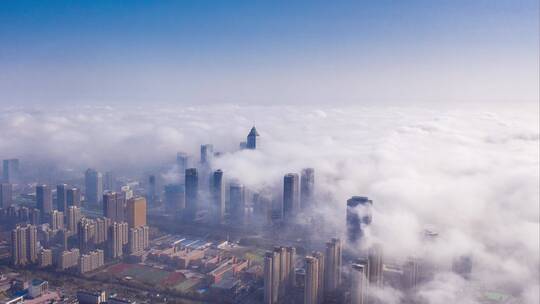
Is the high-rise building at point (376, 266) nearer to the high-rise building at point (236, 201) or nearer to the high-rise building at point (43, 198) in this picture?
the high-rise building at point (236, 201)

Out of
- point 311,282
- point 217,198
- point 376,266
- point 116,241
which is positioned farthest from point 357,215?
point 116,241

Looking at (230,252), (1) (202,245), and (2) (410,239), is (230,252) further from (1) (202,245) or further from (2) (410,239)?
(2) (410,239)

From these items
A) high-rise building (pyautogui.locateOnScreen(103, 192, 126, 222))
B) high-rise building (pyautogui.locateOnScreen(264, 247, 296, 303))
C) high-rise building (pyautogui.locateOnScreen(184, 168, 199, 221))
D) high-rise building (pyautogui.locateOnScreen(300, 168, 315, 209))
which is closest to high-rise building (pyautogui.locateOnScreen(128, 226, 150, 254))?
high-rise building (pyautogui.locateOnScreen(103, 192, 126, 222))

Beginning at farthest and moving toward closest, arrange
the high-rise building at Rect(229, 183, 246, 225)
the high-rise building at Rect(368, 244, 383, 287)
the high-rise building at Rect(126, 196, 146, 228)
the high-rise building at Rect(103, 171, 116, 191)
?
the high-rise building at Rect(103, 171, 116, 191) < the high-rise building at Rect(229, 183, 246, 225) < the high-rise building at Rect(126, 196, 146, 228) < the high-rise building at Rect(368, 244, 383, 287)

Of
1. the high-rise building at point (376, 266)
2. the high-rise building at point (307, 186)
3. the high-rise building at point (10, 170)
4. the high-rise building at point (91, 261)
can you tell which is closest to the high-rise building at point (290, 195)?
the high-rise building at point (307, 186)

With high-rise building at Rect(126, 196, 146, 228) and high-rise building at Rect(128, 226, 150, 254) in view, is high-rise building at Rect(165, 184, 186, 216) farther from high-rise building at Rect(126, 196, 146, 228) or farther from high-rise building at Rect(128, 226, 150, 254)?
high-rise building at Rect(128, 226, 150, 254)

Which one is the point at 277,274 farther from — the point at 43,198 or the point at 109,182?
the point at 109,182
